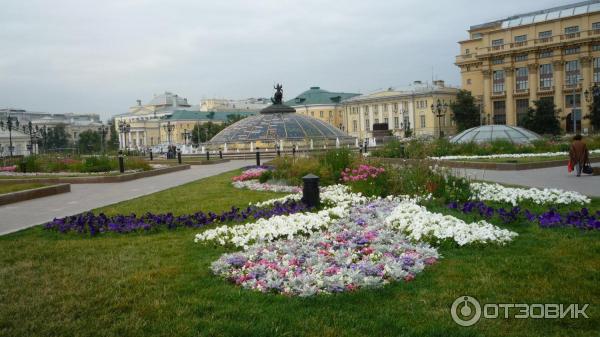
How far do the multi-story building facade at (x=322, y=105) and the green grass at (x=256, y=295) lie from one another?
8569 cm

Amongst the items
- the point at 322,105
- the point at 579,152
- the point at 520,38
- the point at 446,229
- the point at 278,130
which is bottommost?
the point at 446,229

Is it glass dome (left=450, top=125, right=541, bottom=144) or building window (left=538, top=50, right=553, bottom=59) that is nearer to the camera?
glass dome (left=450, top=125, right=541, bottom=144)

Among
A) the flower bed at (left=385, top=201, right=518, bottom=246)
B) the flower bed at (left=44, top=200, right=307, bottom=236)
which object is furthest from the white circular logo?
the flower bed at (left=44, top=200, right=307, bottom=236)

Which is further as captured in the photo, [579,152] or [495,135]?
[495,135]

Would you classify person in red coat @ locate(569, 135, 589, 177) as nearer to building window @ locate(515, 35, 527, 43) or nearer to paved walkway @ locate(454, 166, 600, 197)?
paved walkway @ locate(454, 166, 600, 197)

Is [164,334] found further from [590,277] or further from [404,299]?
[590,277]

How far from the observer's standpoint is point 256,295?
4652mm

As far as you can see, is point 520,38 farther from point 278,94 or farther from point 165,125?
point 165,125

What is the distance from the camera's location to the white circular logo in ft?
12.9

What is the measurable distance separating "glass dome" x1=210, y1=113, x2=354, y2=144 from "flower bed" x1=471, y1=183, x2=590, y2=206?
3548 cm

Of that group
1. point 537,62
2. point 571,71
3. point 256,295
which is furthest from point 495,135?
point 537,62

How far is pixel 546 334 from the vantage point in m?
3.65

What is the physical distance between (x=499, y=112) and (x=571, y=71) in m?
10.2

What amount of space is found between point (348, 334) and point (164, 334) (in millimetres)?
1404
